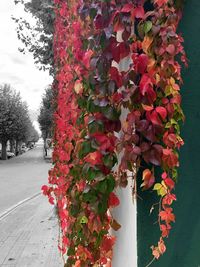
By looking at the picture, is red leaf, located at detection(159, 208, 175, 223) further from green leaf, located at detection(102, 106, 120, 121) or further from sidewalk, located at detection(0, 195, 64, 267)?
sidewalk, located at detection(0, 195, 64, 267)

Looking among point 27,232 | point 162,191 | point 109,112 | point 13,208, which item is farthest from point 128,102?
point 13,208

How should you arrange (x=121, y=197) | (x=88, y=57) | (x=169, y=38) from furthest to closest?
(x=121, y=197) < (x=88, y=57) < (x=169, y=38)

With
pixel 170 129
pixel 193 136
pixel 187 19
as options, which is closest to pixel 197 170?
pixel 193 136

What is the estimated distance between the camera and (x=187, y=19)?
2381 mm

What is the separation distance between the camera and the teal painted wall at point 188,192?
2.36 meters

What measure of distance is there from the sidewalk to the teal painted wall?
4745mm

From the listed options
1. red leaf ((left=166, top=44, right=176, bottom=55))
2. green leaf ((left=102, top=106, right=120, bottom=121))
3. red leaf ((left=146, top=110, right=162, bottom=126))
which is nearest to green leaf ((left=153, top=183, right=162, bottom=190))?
red leaf ((left=146, top=110, right=162, bottom=126))

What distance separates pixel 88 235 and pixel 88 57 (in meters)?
1.09

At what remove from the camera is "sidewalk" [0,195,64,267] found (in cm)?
691

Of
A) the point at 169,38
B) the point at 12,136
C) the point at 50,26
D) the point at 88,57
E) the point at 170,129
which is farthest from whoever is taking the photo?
the point at 12,136

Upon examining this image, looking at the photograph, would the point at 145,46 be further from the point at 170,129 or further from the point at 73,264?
the point at 73,264

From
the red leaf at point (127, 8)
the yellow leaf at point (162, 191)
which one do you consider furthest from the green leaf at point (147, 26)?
the yellow leaf at point (162, 191)

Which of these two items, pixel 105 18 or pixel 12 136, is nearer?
pixel 105 18

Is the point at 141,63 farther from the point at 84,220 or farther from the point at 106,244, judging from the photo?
the point at 106,244
